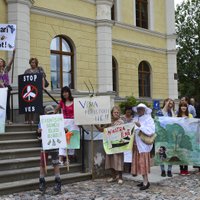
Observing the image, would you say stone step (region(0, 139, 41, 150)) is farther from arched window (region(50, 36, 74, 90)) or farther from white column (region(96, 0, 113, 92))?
white column (region(96, 0, 113, 92))

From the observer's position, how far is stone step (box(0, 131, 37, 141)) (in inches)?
374

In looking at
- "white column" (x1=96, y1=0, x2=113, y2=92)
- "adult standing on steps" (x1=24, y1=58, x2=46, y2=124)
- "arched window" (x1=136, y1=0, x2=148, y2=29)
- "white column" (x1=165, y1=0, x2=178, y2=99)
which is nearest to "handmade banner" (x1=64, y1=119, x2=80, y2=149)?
"adult standing on steps" (x1=24, y1=58, x2=46, y2=124)

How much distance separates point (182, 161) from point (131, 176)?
4.43 ft

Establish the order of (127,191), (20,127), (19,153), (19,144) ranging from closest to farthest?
(127,191)
(19,153)
(19,144)
(20,127)

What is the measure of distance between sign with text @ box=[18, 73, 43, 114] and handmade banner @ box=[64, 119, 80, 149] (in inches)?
59.7

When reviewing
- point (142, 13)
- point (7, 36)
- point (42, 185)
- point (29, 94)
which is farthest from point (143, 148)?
point (142, 13)

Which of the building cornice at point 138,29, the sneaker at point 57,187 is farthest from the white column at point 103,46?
the sneaker at point 57,187

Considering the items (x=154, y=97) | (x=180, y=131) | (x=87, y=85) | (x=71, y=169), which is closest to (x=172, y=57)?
(x=154, y=97)

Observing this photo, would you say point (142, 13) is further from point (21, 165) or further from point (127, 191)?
point (127, 191)

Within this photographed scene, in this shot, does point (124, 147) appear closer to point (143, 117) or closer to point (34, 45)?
point (143, 117)

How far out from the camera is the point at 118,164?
28.8 feet

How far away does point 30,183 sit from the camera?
25.8 feet

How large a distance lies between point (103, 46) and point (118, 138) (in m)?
8.98

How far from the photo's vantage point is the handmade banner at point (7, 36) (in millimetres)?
10102
